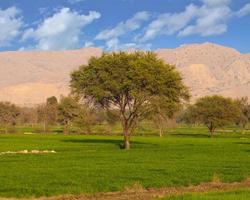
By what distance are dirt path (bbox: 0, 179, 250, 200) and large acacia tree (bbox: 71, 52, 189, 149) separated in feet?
135

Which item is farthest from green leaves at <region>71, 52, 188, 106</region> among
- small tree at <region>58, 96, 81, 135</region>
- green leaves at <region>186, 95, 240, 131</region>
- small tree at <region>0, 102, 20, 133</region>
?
small tree at <region>0, 102, 20, 133</region>

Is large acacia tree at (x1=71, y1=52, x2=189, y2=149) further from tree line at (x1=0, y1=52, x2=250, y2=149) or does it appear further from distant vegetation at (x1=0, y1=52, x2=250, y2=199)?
distant vegetation at (x1=0, y1=52, x2=250, y2=199)

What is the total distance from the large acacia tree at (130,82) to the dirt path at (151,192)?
41117mm

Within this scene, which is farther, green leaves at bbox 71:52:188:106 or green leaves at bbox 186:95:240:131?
green leaves at bbox 186:95:240:131

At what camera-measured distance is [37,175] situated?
32.8 meters

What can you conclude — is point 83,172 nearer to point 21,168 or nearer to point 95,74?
point 21,168

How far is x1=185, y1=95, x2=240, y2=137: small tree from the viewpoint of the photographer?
133 meters

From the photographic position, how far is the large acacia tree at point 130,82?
69750mm

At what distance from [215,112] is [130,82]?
68.4m

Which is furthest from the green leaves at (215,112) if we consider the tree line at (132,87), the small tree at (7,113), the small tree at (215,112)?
the small tree at (7,113)

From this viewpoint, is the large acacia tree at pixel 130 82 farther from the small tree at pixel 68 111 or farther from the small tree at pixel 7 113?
the small tree at pixel 7 113

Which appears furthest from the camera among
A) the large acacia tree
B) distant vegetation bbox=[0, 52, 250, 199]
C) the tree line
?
the tree line

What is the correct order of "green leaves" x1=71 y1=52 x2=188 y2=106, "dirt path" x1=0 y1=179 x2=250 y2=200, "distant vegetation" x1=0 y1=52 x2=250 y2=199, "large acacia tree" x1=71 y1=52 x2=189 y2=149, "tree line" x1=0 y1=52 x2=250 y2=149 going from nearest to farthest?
"dirt path" x1=0 y1=179 x2=250 y2=200, "distant vegetation" x1=0 y1=52 x2=250 y2=199, "green leaves" x1=71 y1=52 x2=188 y2=106, "large acacia tree" x1=71 y1=52 x2=189 y2=149, "tree line" x1=0 y1=52 x2=250 y2=149

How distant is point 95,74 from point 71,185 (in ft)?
153
